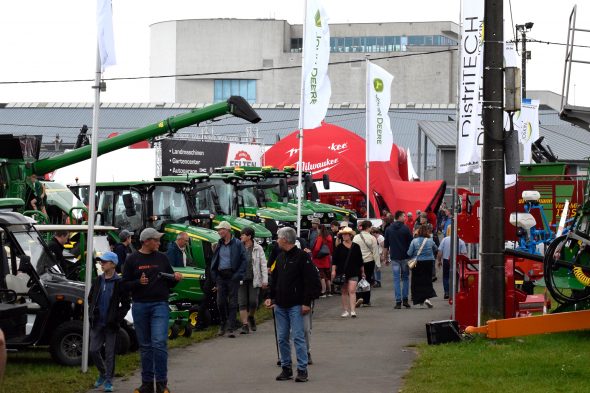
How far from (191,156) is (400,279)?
1959cm

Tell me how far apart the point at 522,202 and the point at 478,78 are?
514 cm

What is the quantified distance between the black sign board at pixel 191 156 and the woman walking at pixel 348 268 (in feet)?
57.1

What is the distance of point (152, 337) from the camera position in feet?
42.7

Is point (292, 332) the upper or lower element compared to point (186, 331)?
upper

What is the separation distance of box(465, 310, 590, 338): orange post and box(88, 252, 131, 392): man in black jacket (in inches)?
195

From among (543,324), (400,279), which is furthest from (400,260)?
(543,324)

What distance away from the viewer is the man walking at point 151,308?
42.5ft

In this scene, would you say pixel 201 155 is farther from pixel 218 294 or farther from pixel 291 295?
pixel 291 295

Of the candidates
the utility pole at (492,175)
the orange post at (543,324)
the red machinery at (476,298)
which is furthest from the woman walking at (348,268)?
the orange post at (543,324)

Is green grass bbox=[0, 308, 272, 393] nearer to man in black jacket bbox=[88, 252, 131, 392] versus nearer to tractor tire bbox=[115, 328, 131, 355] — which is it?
tractor tire bbox=[115, 328, 131, 355]

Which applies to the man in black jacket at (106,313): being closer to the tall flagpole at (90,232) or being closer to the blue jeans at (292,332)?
the tall flagpole at (90,232)

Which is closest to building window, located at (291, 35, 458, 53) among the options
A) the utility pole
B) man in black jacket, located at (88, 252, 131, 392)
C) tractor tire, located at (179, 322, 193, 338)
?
tractor tire, located at (179, 322, 193, 338)

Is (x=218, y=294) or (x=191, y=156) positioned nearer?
(x=218, y=294)

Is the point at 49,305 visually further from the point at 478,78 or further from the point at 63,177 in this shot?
the point at 63,177
